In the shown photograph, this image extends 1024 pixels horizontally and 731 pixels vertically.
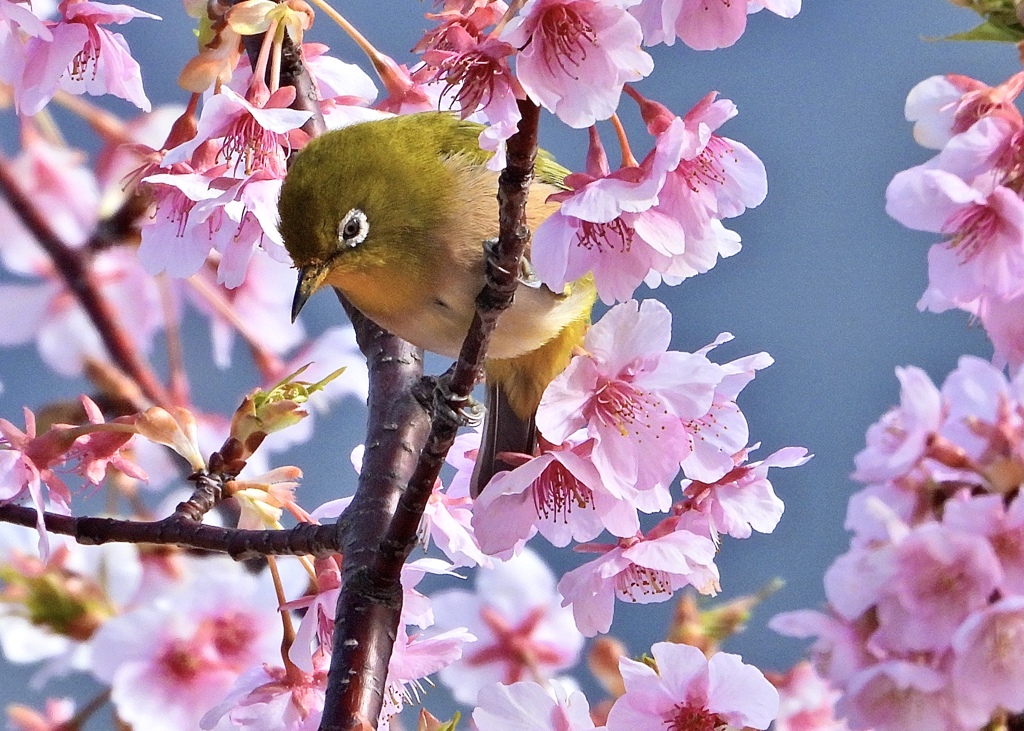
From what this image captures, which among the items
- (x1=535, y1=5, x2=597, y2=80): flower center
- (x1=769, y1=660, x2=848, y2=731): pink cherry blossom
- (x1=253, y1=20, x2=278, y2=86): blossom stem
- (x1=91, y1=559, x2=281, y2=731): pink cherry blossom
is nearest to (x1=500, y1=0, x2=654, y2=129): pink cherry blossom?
(x1=535, y1=5, x2=597, y2=80): flower center

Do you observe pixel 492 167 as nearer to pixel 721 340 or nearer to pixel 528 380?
pixel 721 340

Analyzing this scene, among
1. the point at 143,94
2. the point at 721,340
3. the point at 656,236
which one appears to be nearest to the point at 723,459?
the point at 721,340

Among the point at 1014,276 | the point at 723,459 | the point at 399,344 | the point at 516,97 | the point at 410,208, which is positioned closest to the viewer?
the point at 516,97

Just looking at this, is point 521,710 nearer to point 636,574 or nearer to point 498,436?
point 636,574

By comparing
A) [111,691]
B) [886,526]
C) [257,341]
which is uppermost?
[257,341]

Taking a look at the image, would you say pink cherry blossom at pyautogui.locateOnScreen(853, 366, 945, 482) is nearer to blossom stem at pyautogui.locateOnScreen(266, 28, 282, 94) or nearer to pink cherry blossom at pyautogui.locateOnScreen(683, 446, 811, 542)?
pink cherry blossom at pyautogui.locateOnScreen(683, 446, 811, 542)

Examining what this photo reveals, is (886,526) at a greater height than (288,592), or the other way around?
(288,592)
